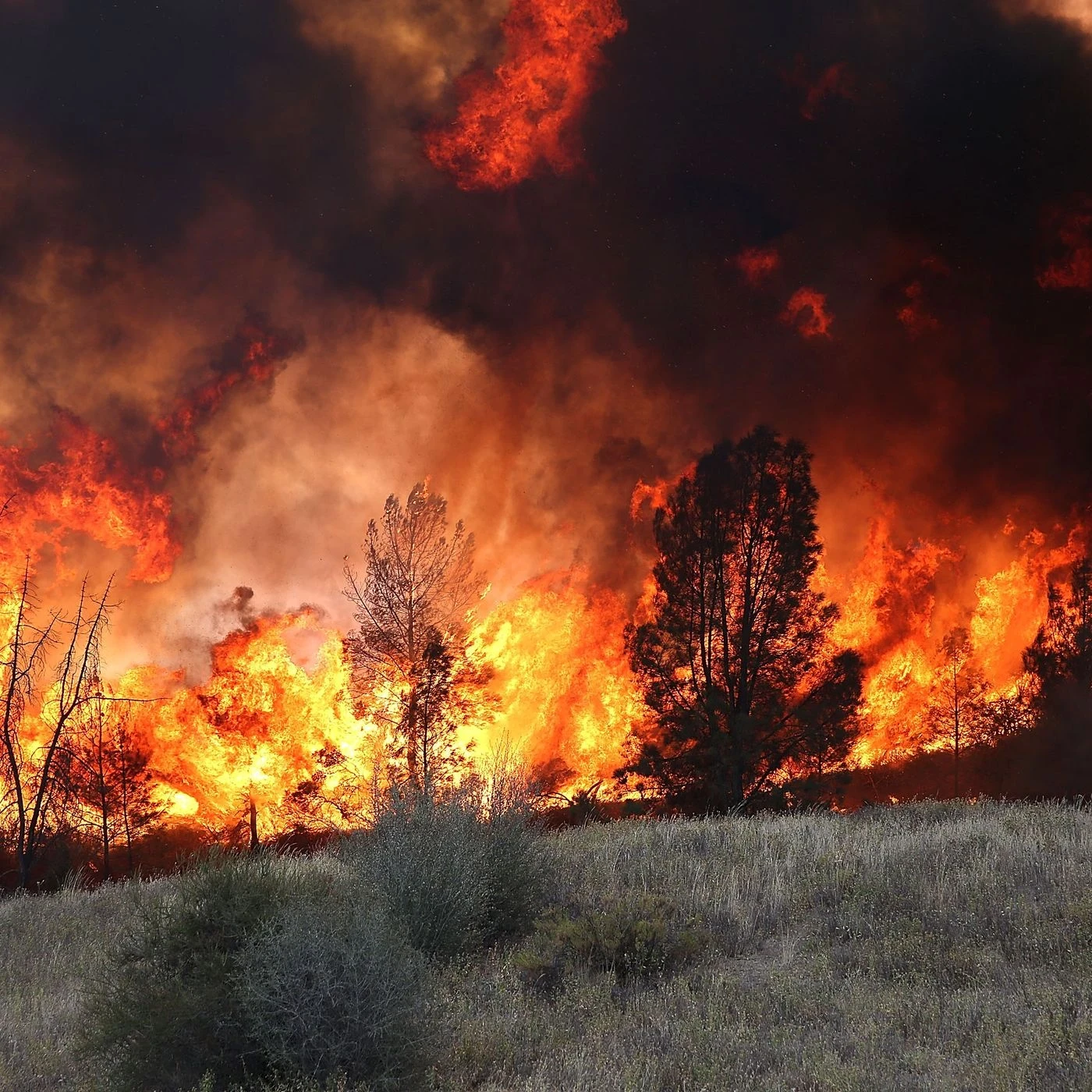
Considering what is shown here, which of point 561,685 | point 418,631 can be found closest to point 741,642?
point 418,631

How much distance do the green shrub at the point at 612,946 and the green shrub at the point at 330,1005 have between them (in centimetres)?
274

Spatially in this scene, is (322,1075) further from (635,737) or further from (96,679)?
(635,737)

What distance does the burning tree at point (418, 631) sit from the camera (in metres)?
29.9

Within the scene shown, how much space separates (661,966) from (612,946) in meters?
0.48

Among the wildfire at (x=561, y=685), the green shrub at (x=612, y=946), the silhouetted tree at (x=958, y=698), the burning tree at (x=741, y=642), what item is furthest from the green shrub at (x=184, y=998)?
the silhouetted tree at (x=958, y=698)

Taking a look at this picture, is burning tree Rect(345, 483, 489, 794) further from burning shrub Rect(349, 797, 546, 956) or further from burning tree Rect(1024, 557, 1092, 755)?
burning tree Rect(1024, 557, 1092, 755)

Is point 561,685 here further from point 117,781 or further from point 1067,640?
point 1067,640

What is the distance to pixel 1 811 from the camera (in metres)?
17.0

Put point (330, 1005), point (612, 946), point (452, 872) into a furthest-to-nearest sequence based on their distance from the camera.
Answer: point (452, 872) < point (612, 946) < point (330, 1005)

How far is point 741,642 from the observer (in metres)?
25.9

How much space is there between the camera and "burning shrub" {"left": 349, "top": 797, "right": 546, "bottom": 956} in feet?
30.3

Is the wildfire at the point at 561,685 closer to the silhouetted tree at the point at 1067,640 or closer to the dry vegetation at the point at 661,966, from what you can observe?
the silhouetted tree at the point at 1067,640

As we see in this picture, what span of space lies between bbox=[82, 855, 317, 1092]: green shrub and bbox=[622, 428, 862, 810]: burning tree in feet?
62.3

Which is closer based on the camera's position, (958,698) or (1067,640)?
(1067,640)
